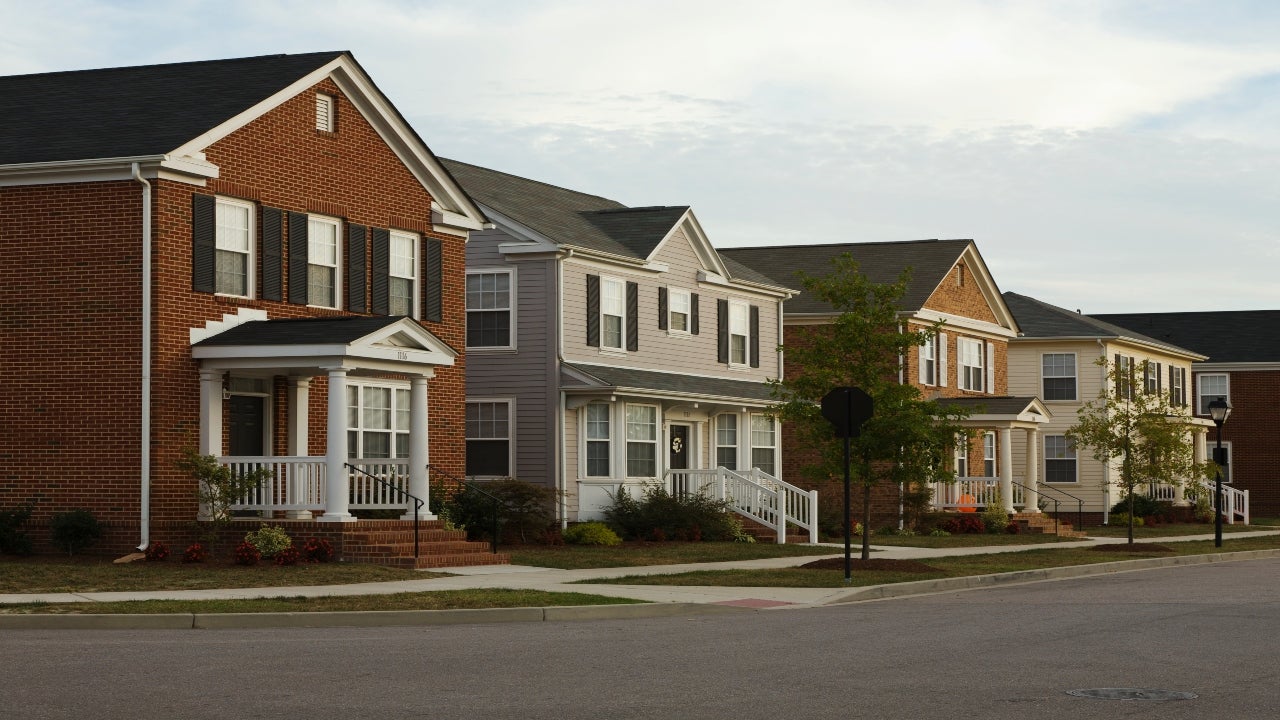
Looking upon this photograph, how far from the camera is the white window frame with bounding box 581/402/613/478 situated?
34.1 meters

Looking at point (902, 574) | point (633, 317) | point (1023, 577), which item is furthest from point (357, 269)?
point (1023, 577)

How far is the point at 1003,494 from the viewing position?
145 feet

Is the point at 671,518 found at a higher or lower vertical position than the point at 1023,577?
higher

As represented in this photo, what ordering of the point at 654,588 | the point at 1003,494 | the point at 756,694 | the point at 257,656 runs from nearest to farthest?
the point at 756,694 → the point at 257,656 → the point at 654,588 → the point at 1003,494

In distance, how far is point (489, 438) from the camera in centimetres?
3425

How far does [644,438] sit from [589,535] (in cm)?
445

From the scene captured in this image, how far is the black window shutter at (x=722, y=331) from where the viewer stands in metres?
39.4

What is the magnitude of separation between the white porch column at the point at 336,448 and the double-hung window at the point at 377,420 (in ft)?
11.3

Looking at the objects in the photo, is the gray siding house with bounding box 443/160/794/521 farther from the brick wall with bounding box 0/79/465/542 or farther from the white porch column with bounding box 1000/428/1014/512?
the brick wall with bounding box 0/79/465/542

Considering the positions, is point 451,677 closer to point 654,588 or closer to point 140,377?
point 654,588

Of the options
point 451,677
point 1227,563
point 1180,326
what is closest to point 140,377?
point 451,677

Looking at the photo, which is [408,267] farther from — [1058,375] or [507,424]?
[1058,375]

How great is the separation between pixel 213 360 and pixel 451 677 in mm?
13994

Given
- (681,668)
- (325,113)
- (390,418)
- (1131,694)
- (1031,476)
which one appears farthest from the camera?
(1031,476)
